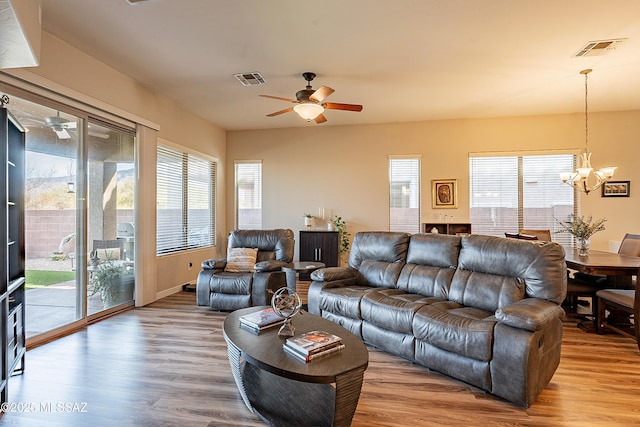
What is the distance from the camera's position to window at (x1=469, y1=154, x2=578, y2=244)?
6.08 meters

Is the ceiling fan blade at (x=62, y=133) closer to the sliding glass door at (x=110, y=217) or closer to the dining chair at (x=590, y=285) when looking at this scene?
the sliding glass door at (x=110, y=217)

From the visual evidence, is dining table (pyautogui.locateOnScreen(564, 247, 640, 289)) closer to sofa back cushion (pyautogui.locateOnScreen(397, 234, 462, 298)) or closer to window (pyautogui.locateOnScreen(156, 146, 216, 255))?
sofa back cushion (pyautogui.locateOnScreen(397, 234, 462, 298))

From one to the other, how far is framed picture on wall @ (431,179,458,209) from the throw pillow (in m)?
3.66

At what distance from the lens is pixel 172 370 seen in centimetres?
271

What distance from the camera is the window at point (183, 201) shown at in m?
5.24

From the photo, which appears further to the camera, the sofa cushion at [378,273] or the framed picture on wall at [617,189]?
the framed picture on wall at [617,189]

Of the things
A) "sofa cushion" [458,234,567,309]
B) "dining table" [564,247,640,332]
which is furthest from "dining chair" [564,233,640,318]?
"sofa cushion" [458,234,567,309]

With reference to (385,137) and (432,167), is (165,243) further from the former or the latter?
(432,167)

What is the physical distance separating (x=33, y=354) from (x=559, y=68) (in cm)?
644

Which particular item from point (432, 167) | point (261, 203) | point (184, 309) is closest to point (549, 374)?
point (184, 309)

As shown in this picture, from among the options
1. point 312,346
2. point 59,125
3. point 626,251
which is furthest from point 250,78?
point 626,251

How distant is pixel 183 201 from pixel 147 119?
157 cm

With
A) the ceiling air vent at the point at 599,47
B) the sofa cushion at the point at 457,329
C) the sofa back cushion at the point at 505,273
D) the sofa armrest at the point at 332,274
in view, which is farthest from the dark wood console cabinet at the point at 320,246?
the ceiling air vent at the point at 599,47

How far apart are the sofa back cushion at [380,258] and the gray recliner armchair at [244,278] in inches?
41.4
